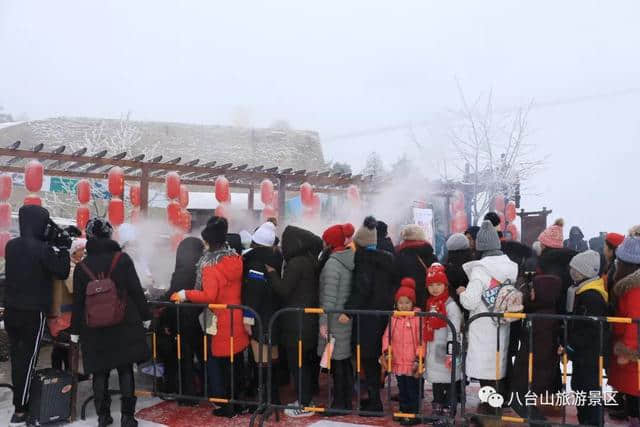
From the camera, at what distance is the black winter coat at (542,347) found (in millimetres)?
4648

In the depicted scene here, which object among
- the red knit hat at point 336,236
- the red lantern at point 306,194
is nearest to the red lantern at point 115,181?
the red lantern at point 306,194

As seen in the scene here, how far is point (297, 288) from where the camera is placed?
203 inches

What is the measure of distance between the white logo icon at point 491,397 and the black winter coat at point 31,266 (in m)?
3.93

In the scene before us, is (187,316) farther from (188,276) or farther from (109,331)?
(109,331)

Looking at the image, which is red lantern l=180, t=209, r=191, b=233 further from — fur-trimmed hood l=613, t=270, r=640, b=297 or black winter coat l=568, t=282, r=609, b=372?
fur-trimmed hood l=613, t=270, r=640, b=297

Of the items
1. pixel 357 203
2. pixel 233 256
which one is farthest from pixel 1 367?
pixel 357 203

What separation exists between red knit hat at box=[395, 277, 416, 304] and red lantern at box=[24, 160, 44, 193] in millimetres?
9074

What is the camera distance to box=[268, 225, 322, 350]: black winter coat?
5.08 m

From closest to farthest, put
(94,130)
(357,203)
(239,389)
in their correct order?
(239,389)
(357,203)
(94,130)

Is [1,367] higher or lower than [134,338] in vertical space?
lower

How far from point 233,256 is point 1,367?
4287 mm

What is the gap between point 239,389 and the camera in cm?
554

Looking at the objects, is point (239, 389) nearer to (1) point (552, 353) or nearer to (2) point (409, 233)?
(2) point (409, 233)

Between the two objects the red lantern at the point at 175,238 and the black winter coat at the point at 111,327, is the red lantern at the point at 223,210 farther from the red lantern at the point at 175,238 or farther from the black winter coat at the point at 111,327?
the black winter coat at the point at 111,327
